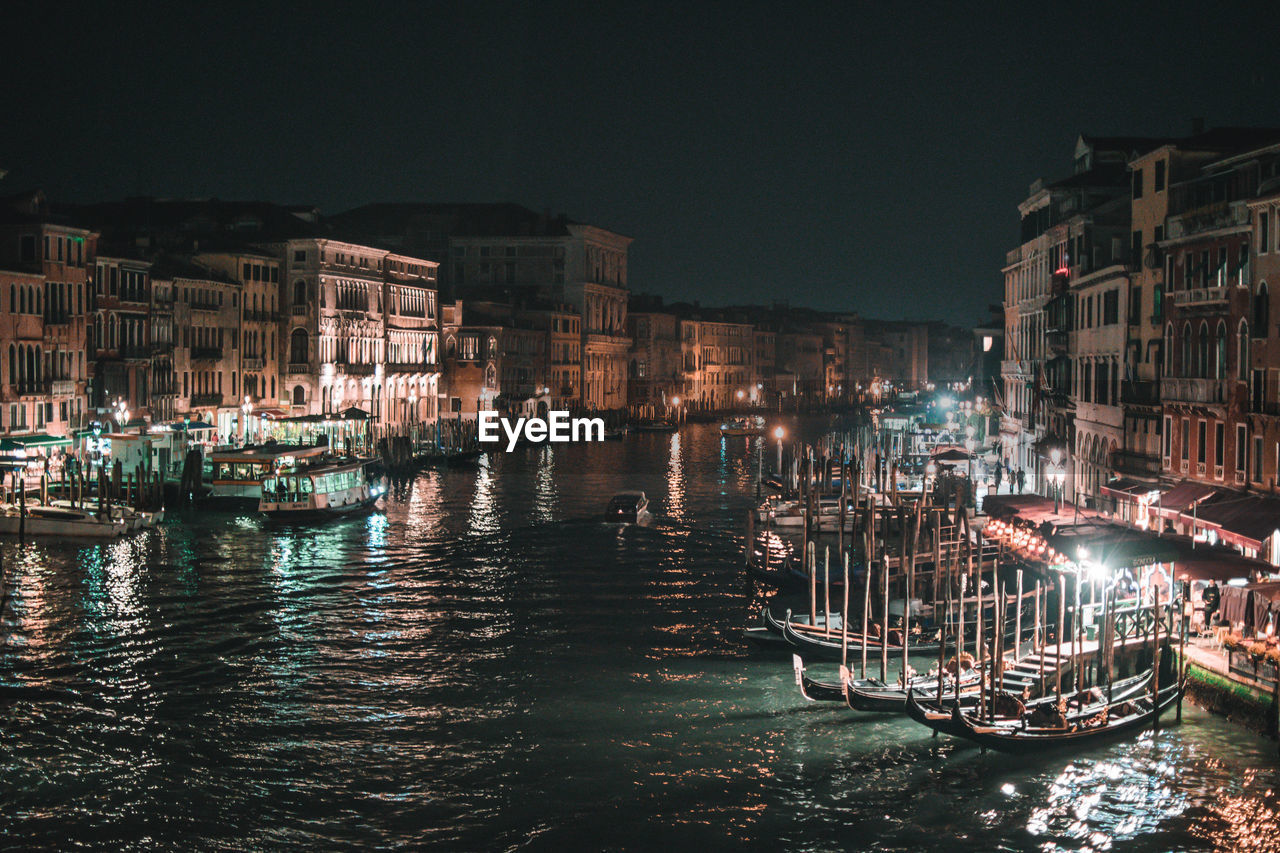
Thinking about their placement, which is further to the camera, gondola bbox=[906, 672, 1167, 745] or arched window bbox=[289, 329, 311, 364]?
arched window bbox=[289, 329, 311, 364]

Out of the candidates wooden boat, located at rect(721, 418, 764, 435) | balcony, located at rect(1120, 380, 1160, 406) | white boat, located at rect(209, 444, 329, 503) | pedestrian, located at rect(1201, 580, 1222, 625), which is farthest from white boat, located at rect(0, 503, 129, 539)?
wooden boat, located at rect(721, 418, 764, 435)

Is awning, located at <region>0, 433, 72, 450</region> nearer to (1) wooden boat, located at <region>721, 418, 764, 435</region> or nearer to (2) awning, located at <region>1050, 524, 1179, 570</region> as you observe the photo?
(2) awning, located at <region>1050, 524, 1179, 570</region>

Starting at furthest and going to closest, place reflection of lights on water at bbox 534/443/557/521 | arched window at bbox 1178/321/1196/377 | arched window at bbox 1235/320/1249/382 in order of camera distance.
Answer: reflection of lights on water at bbox 534/443/557/521 → arched window at bbox 1178/321/1196/377 → arched window at bbox 1235/320/1249/382

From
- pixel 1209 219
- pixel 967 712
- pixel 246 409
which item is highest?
pixel 1209 219

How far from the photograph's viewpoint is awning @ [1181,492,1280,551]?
19.4 metres

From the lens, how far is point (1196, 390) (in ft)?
79.0

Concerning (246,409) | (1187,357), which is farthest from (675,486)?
(1187,357)

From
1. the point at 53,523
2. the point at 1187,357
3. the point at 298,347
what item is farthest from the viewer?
the point at 298,347

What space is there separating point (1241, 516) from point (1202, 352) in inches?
185

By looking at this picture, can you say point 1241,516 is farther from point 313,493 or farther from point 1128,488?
point 313,493

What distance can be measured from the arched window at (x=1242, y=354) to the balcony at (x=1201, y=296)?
809 millimetres

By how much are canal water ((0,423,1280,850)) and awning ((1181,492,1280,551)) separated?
12.2ft

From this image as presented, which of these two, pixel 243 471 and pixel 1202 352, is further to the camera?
pixel 243 471

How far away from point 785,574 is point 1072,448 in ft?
38.7
